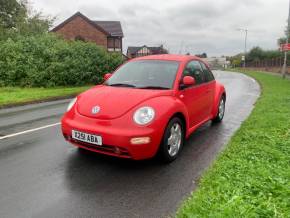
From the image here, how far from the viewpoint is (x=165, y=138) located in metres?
4.54

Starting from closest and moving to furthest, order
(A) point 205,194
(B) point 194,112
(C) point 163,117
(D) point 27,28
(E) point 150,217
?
(E) point 150,217
(A) point 205,194
(C) point 163,117
(B) point 194,112
(D) point 27,28

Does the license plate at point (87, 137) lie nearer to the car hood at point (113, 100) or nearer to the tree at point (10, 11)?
the car hood at point (113, 100)

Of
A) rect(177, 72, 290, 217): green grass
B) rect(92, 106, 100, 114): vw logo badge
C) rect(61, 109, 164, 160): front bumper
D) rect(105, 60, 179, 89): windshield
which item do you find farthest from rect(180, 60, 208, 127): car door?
rect(92, 106, 100, 114): vw logo badge

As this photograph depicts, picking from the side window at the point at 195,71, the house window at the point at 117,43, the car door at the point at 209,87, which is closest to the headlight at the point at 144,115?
the side window at the point at 195,71

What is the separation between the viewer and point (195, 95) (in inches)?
227

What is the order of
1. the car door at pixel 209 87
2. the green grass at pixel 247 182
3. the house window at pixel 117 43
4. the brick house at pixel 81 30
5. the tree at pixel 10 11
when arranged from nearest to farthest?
the green grass at pixel 247 182 < the car door at pixel 209 87 < the tree at pixel 10 11 < the brick house at pixel 81 30 < the house window at pixel 117 43

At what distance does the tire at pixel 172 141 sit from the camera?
4.57m

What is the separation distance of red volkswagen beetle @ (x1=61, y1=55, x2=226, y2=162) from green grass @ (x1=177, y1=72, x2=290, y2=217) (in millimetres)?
847

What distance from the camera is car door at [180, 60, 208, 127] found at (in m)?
5.45

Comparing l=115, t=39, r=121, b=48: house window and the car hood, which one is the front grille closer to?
the car hood

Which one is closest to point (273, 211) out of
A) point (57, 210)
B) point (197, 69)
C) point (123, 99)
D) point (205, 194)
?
point (205, 194)

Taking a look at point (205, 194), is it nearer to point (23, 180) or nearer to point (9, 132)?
point (23, 180)

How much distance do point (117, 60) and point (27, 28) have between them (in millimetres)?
14713

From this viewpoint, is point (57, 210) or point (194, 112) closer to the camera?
point (57, 210)
